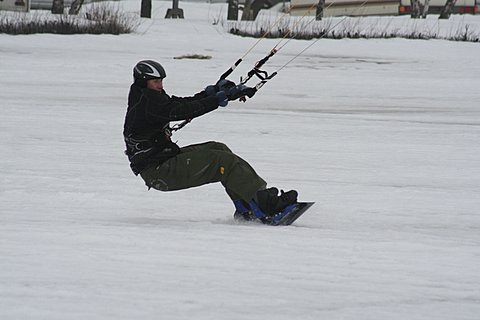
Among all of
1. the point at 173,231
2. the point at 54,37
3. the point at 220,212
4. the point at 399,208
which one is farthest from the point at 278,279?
the point at 54,37

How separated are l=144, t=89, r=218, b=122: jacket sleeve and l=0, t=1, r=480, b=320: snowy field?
94 cm

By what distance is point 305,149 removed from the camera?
40.5ft

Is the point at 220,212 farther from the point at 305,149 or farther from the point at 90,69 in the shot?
the point at 90,69

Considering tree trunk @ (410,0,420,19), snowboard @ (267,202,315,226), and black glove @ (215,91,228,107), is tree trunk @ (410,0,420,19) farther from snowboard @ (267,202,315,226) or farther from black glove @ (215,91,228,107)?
black glove @ (215,91,228,107)

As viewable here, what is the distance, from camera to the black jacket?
290 inches

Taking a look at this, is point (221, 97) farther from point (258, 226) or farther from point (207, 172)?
point (258, 226)

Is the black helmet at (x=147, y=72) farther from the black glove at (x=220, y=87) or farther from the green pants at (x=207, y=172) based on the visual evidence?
the green pants at (x=207, y=172)

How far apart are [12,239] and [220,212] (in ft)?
7.60

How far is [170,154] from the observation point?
24.9 ft

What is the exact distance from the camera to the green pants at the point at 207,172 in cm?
753

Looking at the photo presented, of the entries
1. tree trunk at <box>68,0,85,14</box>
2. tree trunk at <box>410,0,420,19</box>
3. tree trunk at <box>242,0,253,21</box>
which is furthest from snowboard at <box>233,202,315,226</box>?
tree trunk at <box>410,0,420,19</box>

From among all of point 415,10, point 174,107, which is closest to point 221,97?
point 174,107

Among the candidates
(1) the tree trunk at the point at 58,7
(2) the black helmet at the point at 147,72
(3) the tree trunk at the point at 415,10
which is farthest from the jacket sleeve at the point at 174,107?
(3) the tree trunk at the point at 415,10

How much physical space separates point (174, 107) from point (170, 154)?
449mm
